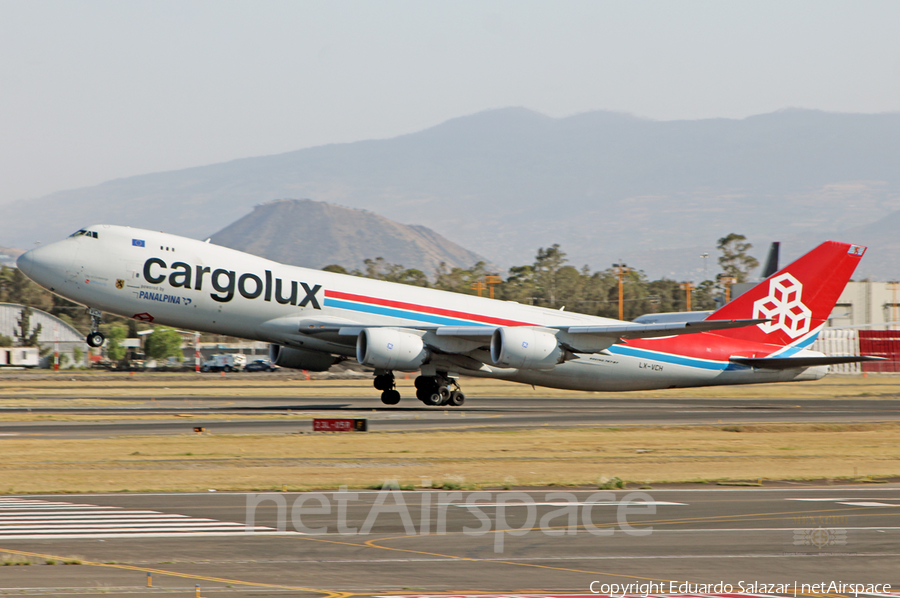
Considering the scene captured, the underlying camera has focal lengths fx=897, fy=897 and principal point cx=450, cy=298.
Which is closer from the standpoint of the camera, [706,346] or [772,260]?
[706,346]

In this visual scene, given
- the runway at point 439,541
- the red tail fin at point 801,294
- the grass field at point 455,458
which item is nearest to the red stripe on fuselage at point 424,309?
the red tail fin at point 801,294

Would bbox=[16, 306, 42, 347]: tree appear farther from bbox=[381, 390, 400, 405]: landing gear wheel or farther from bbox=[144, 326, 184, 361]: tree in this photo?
bbox=[381, 390, 400, 405]: landing gear wheel

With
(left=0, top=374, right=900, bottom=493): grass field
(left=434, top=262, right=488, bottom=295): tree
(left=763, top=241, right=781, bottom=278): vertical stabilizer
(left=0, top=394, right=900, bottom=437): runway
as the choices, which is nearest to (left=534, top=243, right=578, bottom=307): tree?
(left=434, top=262, right=488, bottom=295): tree

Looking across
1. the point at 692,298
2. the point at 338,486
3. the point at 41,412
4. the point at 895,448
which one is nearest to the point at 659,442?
the point at 895,448

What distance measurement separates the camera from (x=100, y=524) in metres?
13.0

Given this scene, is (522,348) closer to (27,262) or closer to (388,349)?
(388,349)

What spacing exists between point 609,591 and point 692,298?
160219mm

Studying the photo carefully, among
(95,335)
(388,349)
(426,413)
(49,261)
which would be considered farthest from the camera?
(426,413)

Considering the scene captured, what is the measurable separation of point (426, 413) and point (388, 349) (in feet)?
9.65

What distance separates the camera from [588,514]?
1427 centimetres

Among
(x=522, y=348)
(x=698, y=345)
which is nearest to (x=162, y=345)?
(x=522, y=348)

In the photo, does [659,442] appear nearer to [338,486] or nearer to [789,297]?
[338,486]

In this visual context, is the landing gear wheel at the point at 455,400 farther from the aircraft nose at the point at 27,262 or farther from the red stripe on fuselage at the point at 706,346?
the aircraft nose at the point at 27,262

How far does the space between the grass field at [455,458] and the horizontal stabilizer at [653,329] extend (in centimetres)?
518
